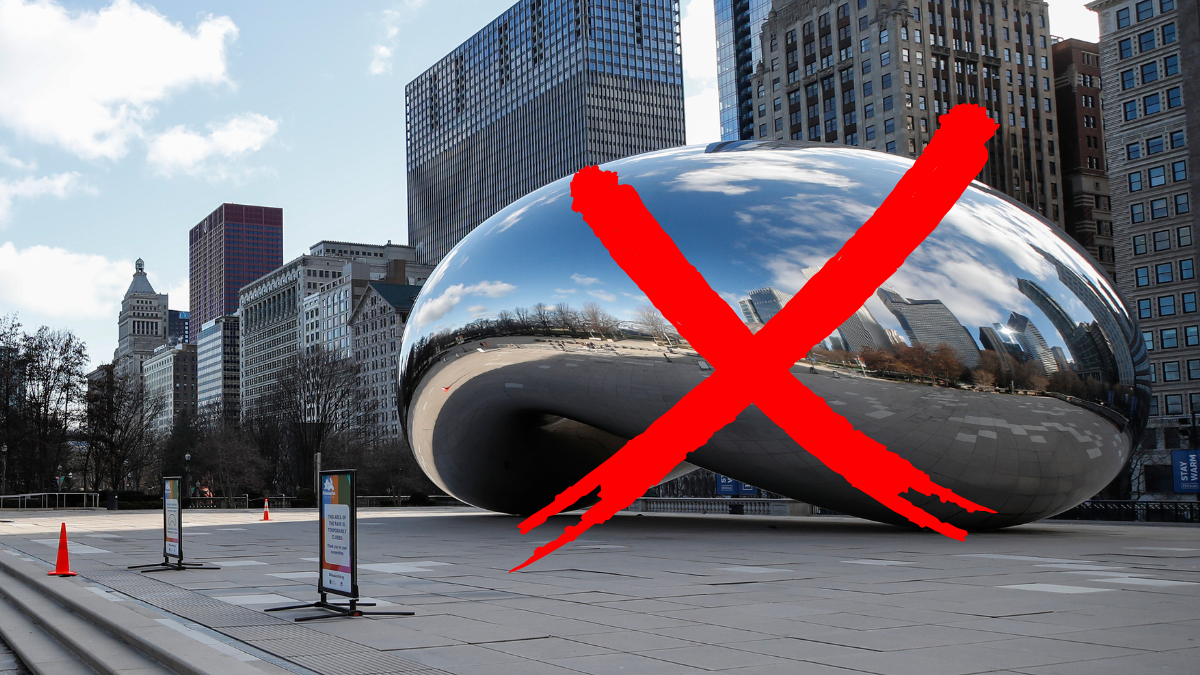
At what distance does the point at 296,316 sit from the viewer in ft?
631

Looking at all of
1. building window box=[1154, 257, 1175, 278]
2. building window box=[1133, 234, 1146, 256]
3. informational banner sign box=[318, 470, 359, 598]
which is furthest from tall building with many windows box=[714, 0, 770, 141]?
informational banner sign box=[318, 470, 359, 598]

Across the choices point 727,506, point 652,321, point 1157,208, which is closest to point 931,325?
point 652,321

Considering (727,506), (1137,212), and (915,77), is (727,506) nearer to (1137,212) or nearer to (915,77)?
(1137,212)

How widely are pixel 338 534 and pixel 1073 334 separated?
12.4 m

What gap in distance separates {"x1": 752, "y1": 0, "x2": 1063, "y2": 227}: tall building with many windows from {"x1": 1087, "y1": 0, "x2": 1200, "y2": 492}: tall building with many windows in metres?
15.3

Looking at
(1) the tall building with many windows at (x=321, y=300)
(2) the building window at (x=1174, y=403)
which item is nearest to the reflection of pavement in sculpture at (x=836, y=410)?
(2) the building window at (x=1174, y=403)

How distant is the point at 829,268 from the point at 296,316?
18535cm

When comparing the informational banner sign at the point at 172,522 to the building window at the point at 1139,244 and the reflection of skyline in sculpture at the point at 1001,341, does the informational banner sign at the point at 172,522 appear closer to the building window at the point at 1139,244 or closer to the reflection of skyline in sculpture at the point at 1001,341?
the reflection of skyline in sculpture at the point at 1001,341

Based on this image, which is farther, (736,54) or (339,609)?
(736,54)

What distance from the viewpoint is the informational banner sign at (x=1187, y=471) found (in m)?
26.2

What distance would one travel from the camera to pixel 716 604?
984cm

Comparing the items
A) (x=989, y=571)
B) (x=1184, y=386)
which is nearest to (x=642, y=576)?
(x=989, y=571)

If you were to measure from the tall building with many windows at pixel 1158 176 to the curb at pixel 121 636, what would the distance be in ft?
298

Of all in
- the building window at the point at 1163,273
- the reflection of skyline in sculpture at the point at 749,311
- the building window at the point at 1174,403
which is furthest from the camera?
the building window at the point at 1163,273
